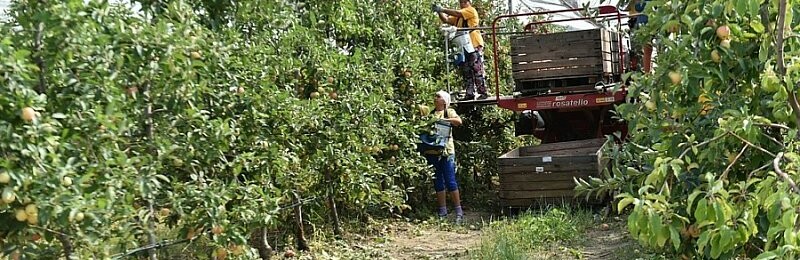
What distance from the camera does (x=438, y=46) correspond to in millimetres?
9984

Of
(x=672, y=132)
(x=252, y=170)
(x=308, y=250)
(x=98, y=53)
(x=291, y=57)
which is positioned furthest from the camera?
(x=308, y=250)

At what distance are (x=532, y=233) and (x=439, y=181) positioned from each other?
1.75 metres

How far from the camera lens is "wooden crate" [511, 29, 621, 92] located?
29.8ft

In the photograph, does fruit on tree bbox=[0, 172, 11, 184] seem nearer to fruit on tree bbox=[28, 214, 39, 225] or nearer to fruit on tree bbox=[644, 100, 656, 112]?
fruit on tree bbox=[28, 214, 39, 225]

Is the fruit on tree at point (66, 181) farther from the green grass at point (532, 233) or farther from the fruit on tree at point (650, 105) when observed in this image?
the green grass at point (532, 233)

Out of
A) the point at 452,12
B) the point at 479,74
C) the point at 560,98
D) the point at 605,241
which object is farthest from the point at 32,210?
the point at 479,74

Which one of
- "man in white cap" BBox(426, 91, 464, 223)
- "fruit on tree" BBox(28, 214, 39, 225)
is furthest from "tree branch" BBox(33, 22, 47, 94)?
"man in white cap" BBox(426, 91, 464, 223)

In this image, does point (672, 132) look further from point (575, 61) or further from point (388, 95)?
point (575, 61)

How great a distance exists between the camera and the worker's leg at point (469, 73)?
9.98 metres

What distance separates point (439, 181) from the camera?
887cm

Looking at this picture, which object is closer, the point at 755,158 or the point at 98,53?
the point at 755,158

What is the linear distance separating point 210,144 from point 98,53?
3.45ft

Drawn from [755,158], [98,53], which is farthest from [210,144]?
[755,158]

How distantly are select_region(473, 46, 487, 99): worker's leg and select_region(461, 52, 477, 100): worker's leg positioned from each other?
45 mm
